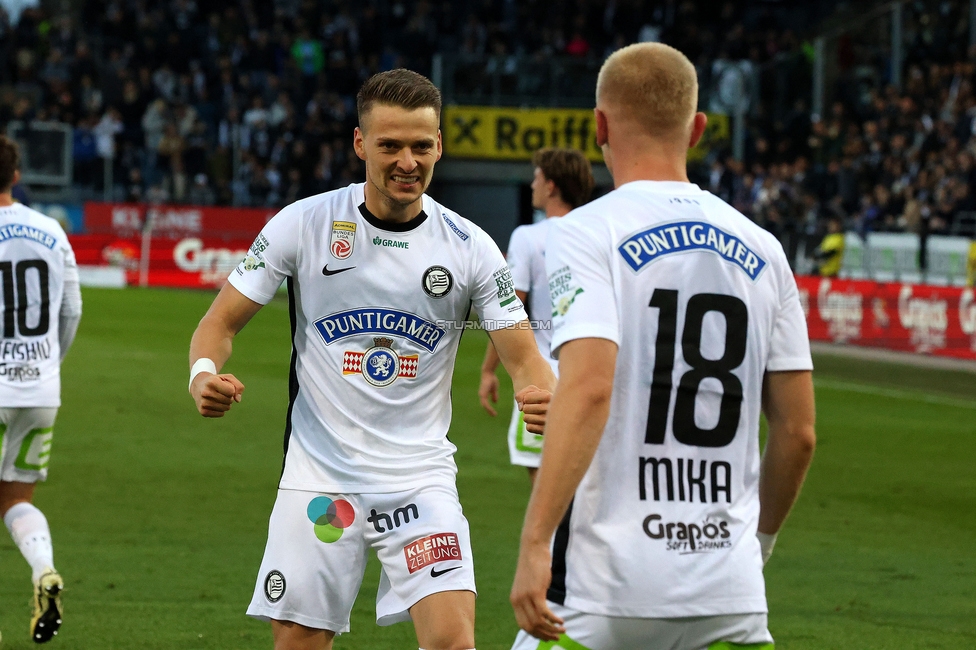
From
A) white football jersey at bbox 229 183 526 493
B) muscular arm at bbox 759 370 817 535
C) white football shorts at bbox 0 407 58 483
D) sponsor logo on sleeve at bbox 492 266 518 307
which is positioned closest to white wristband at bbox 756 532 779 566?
muscular arm at bbox 759 370 817 535

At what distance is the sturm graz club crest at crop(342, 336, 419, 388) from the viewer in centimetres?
444

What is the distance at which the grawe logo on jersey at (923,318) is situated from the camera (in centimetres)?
1873

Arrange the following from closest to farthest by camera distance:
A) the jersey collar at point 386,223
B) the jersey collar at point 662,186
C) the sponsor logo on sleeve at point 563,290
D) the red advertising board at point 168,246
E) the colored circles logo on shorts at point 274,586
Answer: the sponsor logo on sleeve at point 563,290, the jersey collar at point 662,186, the colored circles logo on shorts at point 274,586, the jersey collar at point 386,223, the red advertising board at point 168,246

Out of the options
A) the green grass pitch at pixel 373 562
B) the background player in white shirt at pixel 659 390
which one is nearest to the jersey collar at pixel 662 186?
the background player in white shirt at pixel 659 390

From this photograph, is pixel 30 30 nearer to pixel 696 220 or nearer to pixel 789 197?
pixel 789 197

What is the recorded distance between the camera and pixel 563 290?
10.1ft

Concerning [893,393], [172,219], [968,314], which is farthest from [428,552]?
[172,219]

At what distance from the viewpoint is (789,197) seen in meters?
25.3

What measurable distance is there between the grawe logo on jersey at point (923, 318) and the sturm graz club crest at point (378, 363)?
609 inches

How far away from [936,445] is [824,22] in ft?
76.0

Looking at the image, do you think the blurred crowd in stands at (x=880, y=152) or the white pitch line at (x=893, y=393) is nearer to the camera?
the white pitch line at (x=893, y=393)

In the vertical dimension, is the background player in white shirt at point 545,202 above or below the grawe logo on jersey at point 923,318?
above

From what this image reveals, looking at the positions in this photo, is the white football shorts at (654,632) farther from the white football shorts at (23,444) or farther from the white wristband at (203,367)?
the white football shorts at (23,444)

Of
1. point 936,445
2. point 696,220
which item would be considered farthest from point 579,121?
point 696,220
